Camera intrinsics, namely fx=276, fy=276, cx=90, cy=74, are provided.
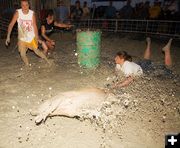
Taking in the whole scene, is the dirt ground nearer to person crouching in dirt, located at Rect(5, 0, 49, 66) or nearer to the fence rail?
Answer: person crouching in dirt, located at Rect(5, 0, 49, 66)

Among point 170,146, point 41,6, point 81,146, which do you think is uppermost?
point 41,6

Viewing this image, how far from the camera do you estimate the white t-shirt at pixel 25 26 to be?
7.39 m

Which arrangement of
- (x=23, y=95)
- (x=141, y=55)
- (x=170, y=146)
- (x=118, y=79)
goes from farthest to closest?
(x=141, y=55) → (x=118, y=79) → (x=23, y=95) → (x=170, y=146)

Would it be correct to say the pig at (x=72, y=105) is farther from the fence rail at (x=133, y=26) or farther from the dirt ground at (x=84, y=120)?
the fence rail at (x=133, y=26)

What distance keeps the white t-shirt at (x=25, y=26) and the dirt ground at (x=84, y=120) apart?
3.34ft

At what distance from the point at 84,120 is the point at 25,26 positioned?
3697mm

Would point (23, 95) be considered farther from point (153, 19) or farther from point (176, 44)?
point (153, 19)

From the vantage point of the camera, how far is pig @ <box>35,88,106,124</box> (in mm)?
4632

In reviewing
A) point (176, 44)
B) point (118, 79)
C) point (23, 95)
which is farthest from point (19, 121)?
point (176, 44)

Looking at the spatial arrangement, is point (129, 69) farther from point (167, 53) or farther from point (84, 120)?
point (167, 53)

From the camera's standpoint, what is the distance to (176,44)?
11.7 meters

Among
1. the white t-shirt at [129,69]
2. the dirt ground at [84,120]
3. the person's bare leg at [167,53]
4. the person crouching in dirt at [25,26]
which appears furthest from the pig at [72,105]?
the person's bare leg at [167,53]

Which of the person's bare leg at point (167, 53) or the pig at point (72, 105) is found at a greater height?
the person's bare leg at point (167, 53)

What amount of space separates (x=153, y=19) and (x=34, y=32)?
7.57 m
